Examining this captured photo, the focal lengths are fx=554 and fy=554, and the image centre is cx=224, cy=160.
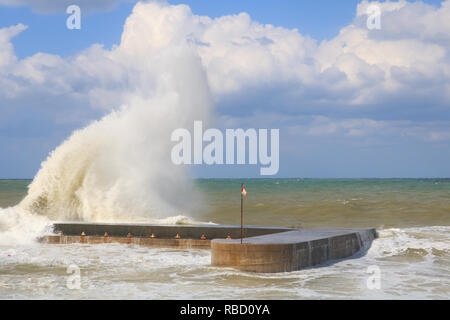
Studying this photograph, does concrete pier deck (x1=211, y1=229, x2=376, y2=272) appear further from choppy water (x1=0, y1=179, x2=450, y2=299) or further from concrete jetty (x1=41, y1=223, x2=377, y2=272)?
choppy water (x1=0, y1=179, x2=450, y2=299)

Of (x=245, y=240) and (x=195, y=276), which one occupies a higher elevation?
(x=245, y=240)

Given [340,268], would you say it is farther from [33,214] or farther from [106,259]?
[33,214]

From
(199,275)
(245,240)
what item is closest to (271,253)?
(245,240)

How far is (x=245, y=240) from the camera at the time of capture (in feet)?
41.3

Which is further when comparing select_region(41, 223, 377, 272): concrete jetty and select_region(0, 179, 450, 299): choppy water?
select_region(41, 223, 377, 272): concrete jetty

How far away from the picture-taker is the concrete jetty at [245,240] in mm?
11781

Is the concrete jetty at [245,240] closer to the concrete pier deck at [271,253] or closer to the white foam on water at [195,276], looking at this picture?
the concrete pier deck at [271,253]

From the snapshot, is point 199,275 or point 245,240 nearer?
point 199,275

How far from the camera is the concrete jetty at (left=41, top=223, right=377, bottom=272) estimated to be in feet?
38.7

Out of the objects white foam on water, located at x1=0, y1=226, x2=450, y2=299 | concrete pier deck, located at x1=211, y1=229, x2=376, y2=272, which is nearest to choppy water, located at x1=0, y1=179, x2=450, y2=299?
white foam on water, located at x1=0, y1=226, x2=450, y2=299

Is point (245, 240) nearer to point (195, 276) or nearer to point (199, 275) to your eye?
point (199, 275)

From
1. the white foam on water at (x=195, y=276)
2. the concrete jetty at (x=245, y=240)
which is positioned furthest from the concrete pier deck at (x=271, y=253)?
the white foam on water at (x=195, y=276)

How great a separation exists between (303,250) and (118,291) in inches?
173

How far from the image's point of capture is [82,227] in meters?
17.5
